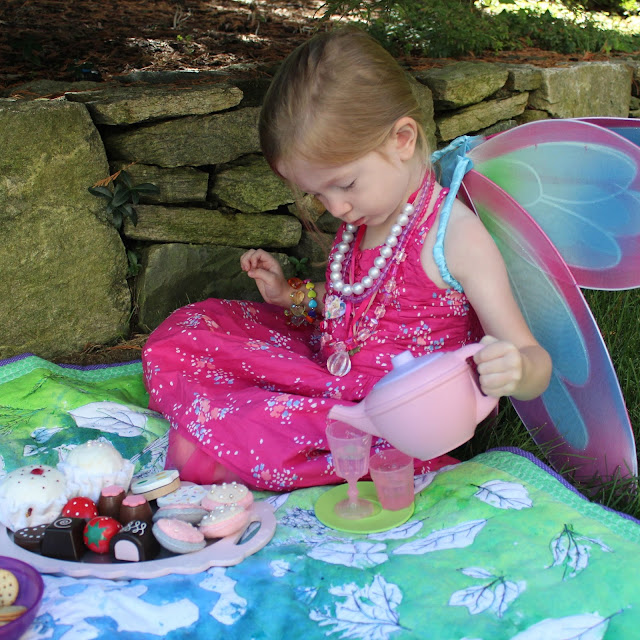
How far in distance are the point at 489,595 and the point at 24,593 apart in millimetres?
733

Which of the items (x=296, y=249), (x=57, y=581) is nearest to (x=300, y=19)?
(x=296, y=249)

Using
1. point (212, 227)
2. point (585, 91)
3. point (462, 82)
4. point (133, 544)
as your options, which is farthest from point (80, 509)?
point (585, 91)

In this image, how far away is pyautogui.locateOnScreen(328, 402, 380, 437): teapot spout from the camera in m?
1.42

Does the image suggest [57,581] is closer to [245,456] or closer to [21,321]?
[245,456]

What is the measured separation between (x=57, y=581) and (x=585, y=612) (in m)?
0.85

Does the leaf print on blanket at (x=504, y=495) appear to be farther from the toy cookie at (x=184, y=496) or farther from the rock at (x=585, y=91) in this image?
the rock at (x=585, y=91)

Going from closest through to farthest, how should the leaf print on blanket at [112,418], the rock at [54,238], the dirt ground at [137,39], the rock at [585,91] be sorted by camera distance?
the leaf print on blanket at [112,418] < the rock at [54,238] < the dirt ground at [137,39] < the rock at [585,91]

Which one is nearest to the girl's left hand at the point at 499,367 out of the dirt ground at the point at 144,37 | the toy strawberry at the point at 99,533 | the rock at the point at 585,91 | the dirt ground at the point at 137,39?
the toy strawberry at the point at 99,533

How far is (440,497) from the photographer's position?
1.55 metres

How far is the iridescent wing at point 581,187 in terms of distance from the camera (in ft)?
5.26

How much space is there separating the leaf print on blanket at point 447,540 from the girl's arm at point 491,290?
10.1 inches

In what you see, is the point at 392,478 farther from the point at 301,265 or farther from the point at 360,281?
the point at 301,265

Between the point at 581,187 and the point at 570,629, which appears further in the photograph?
the point at 581,187

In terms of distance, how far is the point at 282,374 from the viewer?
5.94ft
